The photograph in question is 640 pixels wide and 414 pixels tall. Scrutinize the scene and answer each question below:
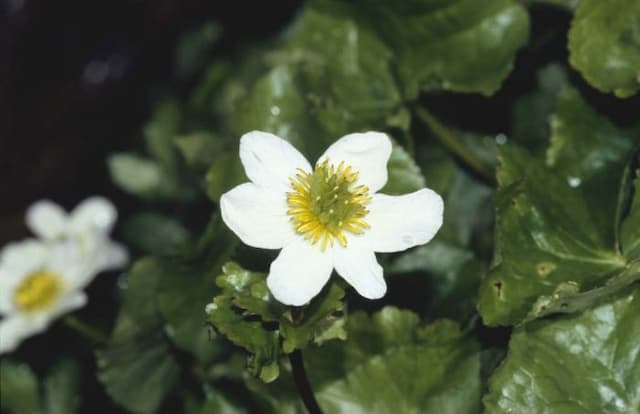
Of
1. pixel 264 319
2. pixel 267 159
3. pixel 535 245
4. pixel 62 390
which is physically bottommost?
pixel 62 390

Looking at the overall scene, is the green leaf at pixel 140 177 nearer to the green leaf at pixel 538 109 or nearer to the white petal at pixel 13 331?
the white petal at pixel 13 331

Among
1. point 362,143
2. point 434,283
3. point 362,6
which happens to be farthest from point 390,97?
point 362,143

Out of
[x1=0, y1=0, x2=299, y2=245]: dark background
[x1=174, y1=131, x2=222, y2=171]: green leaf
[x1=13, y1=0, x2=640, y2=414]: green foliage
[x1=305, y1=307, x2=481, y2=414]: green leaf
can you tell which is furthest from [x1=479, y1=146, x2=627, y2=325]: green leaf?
[x1=0, y1=0, x2=299, y2=245]: dark background

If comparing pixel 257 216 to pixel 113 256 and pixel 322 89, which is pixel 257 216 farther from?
pixel 113 256

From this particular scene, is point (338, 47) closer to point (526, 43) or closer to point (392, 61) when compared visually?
point (392, 61)

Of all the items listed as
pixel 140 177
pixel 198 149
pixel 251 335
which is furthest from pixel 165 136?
pixel 251 335
